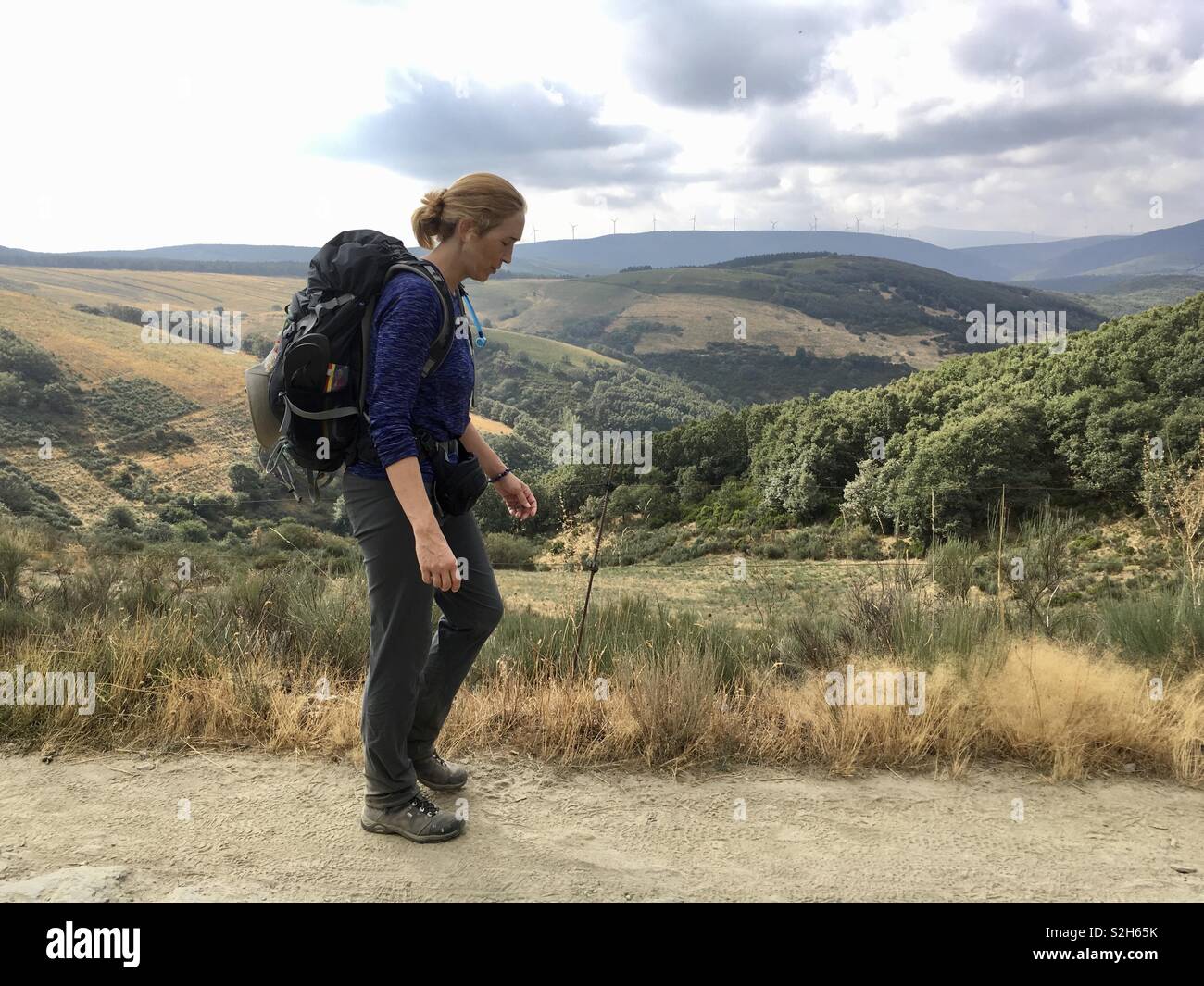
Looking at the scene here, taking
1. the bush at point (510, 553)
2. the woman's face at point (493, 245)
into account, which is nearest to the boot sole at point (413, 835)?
the woman's face at point (493, 245)

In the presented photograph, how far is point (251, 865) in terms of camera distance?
2359 mm

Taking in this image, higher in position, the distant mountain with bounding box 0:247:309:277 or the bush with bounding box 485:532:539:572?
the distant mountain with bounding box 0:247:309:277

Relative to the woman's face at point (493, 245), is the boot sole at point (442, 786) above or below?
below

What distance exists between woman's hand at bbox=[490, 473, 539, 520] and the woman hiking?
312 millimetres

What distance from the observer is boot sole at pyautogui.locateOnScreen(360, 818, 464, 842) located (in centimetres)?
250

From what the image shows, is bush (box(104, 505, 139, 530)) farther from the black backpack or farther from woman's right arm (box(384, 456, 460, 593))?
woman's right arm (box(384, 456, 460, 593))

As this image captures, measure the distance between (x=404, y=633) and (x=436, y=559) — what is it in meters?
0.38

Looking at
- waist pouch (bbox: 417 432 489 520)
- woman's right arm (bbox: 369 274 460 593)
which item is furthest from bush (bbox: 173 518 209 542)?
woman's right arm (bbox: 369 274 460 593)

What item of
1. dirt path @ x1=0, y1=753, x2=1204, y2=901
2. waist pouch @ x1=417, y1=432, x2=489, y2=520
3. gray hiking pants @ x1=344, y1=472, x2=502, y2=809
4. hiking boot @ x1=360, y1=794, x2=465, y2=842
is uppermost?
waist pouch @ x1=417, y1=432, x2=489, y2=520

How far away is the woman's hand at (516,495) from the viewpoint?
302cm

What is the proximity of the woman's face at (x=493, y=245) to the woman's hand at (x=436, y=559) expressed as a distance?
0.82 metres

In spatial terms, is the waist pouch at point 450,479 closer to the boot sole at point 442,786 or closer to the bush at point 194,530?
the boot sole at point 442,786

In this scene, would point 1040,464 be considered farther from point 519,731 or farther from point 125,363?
point 125,363
